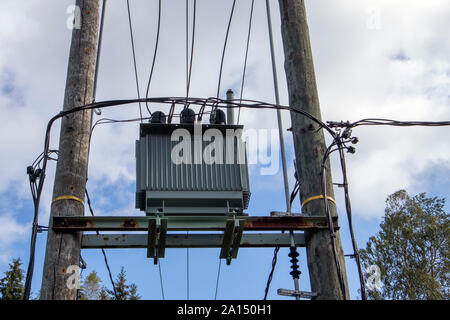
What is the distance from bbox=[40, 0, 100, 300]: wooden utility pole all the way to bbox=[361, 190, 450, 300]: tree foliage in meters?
24.2

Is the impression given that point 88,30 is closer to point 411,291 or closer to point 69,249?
point 69,249

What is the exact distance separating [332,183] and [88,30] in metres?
2.79

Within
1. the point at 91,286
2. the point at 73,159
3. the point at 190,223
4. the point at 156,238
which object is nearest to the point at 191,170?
the point at 190,223

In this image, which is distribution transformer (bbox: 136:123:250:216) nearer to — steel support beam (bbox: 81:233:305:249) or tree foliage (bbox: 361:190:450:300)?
steel support beam (bbox: 81:233:305:249)

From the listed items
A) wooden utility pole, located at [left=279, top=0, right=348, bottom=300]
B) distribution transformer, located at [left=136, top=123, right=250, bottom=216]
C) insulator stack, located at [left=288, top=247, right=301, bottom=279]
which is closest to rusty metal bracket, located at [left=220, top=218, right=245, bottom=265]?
distribution transformer, located at [left=136, top=123, right=250, bottom=216]

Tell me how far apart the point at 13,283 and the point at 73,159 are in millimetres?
27732

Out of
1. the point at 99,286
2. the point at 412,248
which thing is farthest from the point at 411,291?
the point at 99,286

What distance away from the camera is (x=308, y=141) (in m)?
4.62

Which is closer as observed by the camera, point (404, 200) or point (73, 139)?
point (73, 139)

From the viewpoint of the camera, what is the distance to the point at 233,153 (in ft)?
15.6

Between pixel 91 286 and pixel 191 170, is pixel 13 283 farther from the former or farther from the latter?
pixel 191 170

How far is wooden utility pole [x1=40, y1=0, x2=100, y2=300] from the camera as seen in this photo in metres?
3.97

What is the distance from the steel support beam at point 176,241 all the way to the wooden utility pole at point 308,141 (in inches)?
11.9
